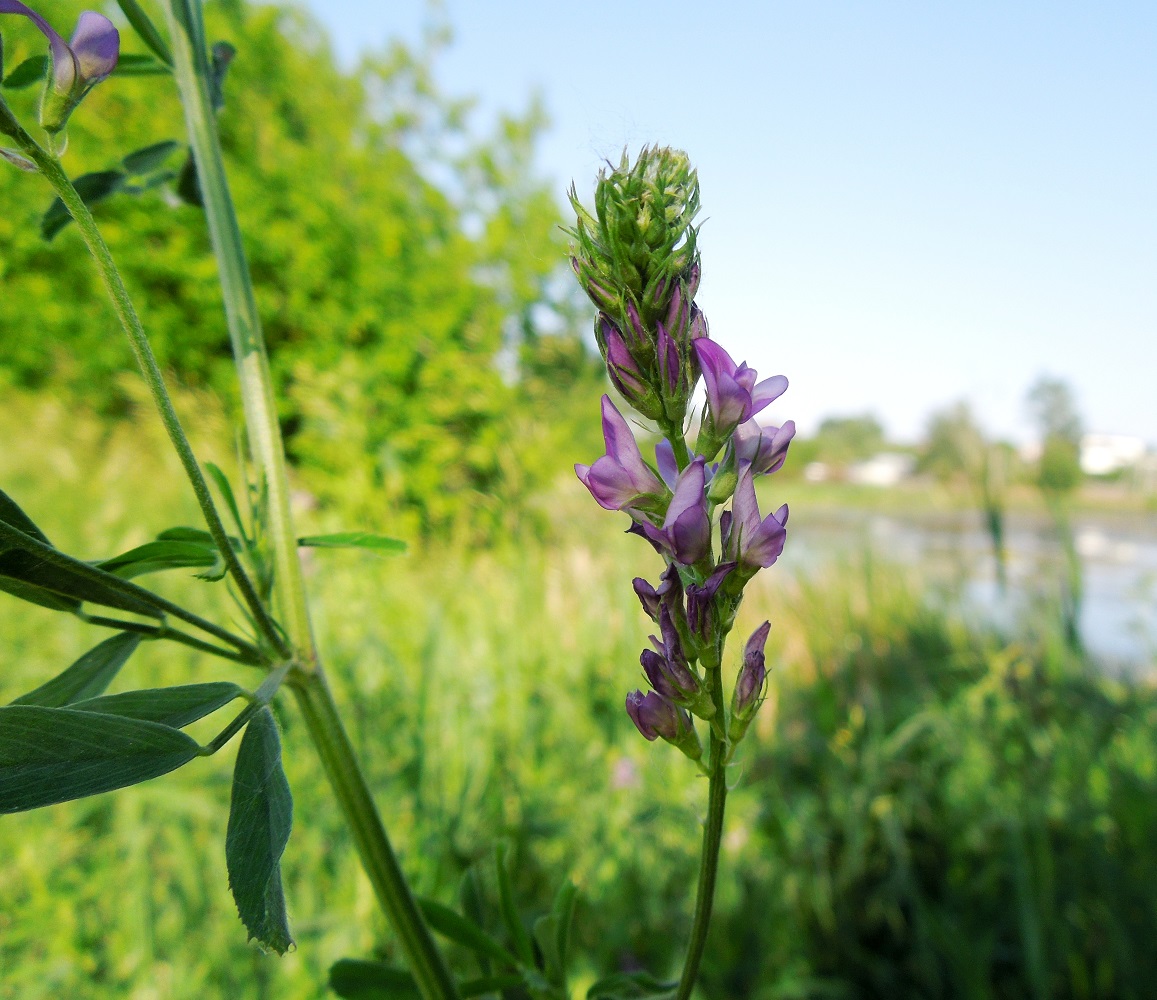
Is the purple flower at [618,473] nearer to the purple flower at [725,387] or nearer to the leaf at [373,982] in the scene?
the purple flower at [725,387]

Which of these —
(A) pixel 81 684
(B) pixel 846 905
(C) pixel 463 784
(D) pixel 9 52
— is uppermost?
(D) pixel 9 52

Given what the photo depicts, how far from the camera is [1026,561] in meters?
6.44

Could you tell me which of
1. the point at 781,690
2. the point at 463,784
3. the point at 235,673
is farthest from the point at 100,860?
the point at 781,690

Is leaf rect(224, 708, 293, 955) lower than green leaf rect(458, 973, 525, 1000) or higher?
higher

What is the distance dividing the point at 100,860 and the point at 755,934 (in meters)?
1.44

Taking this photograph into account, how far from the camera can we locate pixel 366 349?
6.79 meters

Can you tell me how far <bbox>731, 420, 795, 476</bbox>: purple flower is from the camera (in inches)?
17.5

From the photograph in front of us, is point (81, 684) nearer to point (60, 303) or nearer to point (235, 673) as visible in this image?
point (235, 673)

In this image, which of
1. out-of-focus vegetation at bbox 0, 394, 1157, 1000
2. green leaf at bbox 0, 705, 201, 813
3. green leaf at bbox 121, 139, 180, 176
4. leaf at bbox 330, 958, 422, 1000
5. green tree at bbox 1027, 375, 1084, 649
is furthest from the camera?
green tree at bbox 1027, 375, 1084, 649

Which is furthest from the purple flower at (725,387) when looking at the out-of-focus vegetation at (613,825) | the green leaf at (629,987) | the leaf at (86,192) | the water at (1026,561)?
the water at (1026,561)

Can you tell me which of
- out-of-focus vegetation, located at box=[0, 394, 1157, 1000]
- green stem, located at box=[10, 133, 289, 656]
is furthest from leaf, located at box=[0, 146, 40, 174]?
out-of-focus vegetation, located at box=[0, 394, 1157, 1000]

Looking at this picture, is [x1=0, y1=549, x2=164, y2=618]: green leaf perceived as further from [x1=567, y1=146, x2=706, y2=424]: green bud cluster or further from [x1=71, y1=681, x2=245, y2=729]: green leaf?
[x1=567, y1=146, x2=706, y2=424]: green bud cluster

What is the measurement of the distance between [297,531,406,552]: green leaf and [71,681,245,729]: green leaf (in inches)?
6.0

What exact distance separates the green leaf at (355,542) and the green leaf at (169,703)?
0.15 metres
